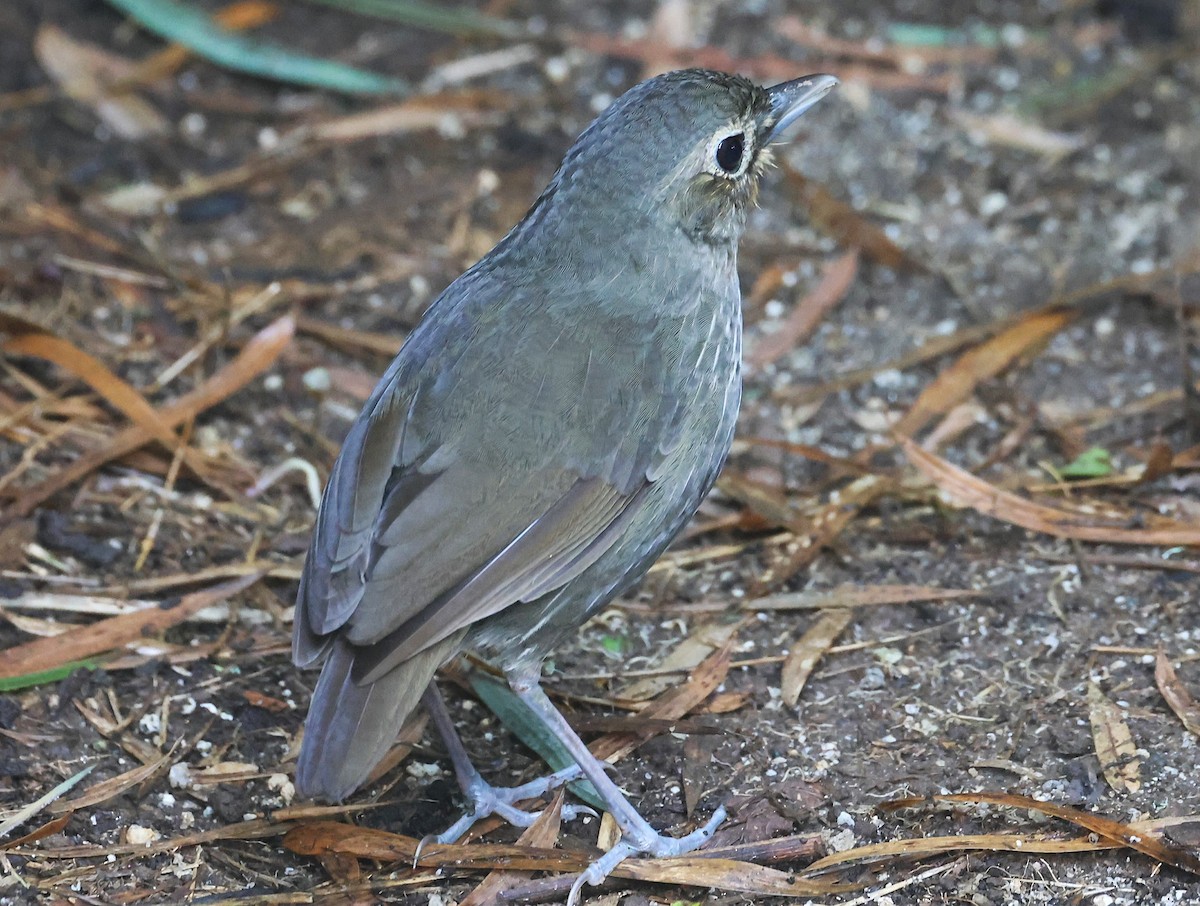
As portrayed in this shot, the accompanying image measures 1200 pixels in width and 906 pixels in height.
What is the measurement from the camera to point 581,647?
4.57 metres

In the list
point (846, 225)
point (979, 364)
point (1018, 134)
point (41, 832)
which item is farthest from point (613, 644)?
point (1018, 134)

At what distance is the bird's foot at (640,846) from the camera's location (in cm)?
366

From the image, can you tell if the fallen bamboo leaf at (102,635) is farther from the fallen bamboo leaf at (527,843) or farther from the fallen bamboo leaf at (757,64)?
the fallen bamboo leaf at (757,64)

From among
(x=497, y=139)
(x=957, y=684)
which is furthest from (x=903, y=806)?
(x=497, y=139)

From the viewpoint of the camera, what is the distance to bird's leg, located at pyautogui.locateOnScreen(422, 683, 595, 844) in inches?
154

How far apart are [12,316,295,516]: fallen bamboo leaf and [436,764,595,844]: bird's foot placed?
179 cm

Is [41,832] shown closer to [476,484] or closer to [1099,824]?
[476,484]

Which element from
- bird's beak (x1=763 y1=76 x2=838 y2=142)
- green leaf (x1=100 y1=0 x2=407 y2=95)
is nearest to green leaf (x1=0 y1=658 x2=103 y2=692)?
bird's beak (x1=763 y1=76 x2=838 y2=142)

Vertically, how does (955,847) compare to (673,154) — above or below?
below

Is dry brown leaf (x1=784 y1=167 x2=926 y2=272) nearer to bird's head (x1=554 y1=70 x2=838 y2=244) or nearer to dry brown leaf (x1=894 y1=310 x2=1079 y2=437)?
dry brown leaf (x1=894 y1=310 x2=1079 y2=437)

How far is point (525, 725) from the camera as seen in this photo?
14.0 ft

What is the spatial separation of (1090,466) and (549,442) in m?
2.11

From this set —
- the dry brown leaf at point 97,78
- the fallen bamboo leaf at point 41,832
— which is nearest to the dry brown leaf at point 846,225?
the dry brown leaf at point 97,78

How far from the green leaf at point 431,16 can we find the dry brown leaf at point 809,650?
395cm
